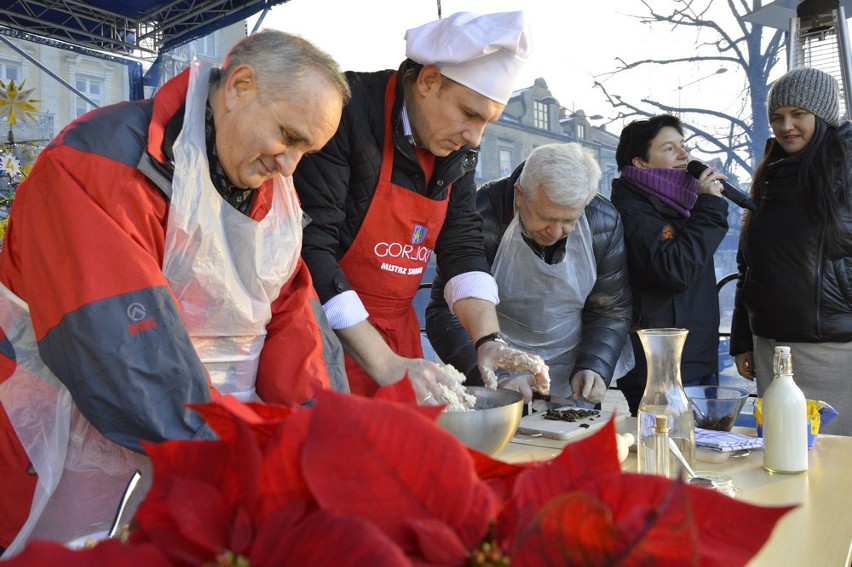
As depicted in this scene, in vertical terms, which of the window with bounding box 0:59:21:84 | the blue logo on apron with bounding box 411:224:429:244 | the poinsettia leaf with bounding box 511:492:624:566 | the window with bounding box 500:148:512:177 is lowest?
the poinsettia leaf with bounding box 511:492:624:566

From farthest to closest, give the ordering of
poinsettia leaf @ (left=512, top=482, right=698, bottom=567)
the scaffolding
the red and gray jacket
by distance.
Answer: the scaffolding, the red and gray jacket, poinsettia leaf @ (left=512, top=482, right=698, bottom=567)

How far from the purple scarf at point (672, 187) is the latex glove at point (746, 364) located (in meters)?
0.70

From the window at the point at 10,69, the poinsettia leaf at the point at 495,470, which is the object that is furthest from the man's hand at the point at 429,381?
the window at the point at 10,69

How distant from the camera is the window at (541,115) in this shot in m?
5.58

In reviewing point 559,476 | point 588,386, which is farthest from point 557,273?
point 559,476

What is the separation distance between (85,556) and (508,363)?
1.50 m

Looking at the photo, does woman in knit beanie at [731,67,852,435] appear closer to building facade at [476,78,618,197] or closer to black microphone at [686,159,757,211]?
black microphone at [686,159,757,211]

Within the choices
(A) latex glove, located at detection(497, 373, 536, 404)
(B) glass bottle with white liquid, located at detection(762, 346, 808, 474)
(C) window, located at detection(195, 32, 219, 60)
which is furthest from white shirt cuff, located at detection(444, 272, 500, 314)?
(C) window, located at detection(195, 32, 219, 60)

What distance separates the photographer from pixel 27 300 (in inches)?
45.5

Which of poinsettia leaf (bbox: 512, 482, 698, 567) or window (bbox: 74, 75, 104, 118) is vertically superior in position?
window (bbox: 74, 75, 104, 118)

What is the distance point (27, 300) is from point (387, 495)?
0.97m

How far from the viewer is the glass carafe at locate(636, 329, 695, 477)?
4.33ft

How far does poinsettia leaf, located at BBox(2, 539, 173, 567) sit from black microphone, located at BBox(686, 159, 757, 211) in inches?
104

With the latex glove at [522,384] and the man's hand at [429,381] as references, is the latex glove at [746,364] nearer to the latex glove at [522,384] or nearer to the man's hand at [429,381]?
the latex glove at [522,384]
